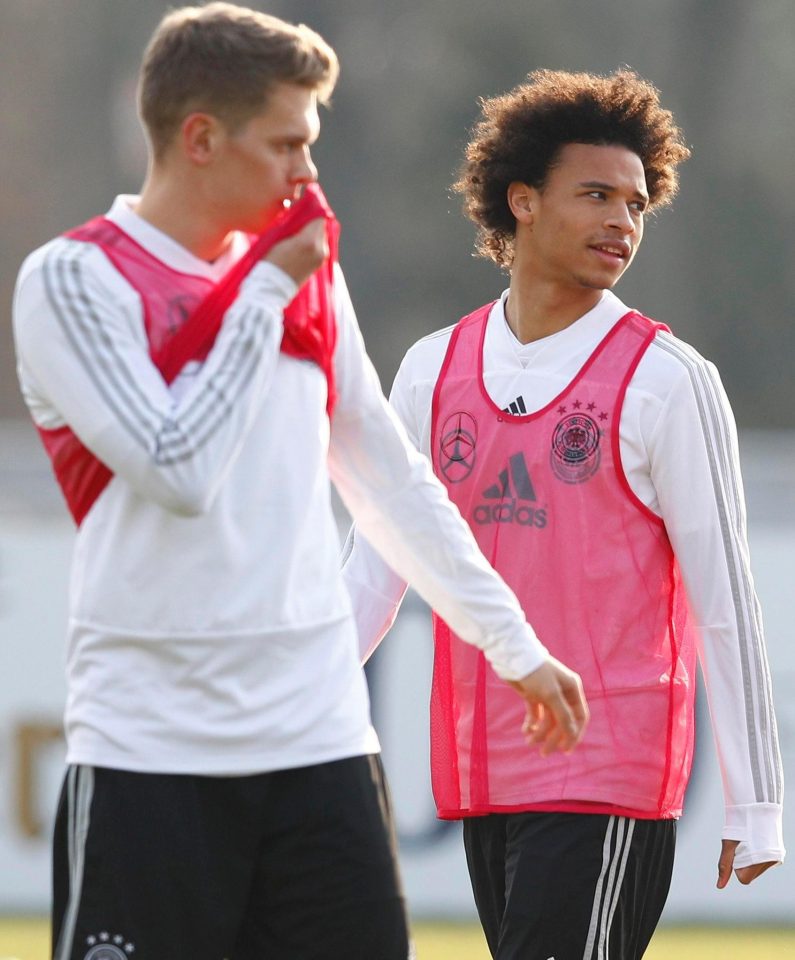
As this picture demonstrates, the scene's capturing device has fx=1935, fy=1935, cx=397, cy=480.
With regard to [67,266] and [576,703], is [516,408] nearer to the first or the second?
[576,703]

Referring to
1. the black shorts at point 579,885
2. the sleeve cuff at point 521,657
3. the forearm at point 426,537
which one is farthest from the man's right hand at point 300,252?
the black shorts at point 579,885

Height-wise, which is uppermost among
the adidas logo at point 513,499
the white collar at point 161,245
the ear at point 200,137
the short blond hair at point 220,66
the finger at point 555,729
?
the short blond hair at point 220,66

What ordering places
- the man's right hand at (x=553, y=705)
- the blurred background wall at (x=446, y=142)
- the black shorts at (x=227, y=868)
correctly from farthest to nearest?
the blurred background wall at (x=446, y=142), the man's right hand at (x=553, y=705), the black shorts at (x=227, y=868)

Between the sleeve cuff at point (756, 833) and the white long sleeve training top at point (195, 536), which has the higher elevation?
the white long sleeve training top at point (195, 536)

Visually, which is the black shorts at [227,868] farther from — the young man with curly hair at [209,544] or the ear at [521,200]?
the ear at [521,200]

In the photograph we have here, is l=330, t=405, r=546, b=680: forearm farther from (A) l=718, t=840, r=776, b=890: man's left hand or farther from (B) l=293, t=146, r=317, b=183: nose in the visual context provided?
(A) l=718, t=840, r=776, b=890: man's left hand

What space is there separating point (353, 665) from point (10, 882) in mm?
4166

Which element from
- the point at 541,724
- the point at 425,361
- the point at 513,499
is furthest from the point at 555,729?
the point at 425,361

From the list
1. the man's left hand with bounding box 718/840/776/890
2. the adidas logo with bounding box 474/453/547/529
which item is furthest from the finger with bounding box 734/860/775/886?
the adidas logo with bounding box 474/453/547/529

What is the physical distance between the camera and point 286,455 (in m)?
2.45

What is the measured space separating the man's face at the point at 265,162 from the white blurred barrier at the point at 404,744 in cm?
399

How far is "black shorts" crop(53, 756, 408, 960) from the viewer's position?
2410mm

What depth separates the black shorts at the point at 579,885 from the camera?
125 inches

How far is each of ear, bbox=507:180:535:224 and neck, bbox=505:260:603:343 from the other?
121mm
